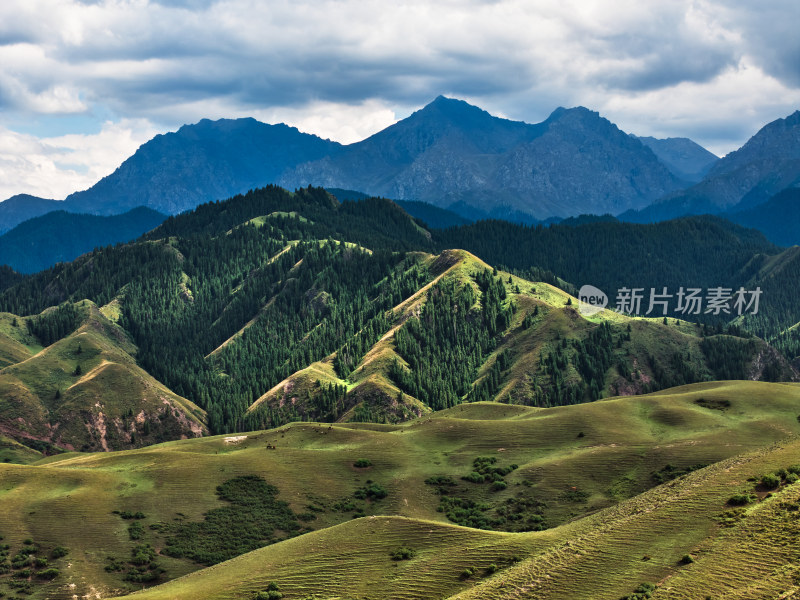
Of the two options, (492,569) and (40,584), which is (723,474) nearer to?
(492,569)

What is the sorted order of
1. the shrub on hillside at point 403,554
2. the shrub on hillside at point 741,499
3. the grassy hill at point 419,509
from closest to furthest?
the grassy hill at point 419,509, the shrub on hillside at point 741,499, the shrub on hillside at point 403,554

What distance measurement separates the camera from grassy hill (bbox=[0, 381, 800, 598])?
332 feet

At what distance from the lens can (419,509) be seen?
536ft

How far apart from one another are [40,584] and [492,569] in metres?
70.6

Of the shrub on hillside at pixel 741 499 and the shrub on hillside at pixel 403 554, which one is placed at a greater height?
the shrub on hillside at pixel 741 499

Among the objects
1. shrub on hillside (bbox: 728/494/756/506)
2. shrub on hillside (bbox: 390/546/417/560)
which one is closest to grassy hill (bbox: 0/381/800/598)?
shrub on hillside (bbox: 390/546/417/560)

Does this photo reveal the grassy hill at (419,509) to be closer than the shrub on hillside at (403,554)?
Yes

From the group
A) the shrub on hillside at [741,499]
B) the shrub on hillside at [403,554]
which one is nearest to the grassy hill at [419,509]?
the shrub on hillside at [403,554]

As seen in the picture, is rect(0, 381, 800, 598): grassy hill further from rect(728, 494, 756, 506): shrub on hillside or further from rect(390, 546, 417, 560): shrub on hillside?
rect(728, 494, 756, 506): shrub on hillside

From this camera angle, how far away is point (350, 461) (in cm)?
18462

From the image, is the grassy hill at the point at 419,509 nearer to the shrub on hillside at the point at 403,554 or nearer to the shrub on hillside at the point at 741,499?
the shrub on hillside at the point at 403,554

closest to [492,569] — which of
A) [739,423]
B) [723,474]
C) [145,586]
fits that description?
[723,474]

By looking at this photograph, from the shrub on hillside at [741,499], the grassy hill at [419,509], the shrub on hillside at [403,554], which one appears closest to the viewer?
the grassy hill at [419,509]

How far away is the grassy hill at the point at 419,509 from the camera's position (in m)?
101
